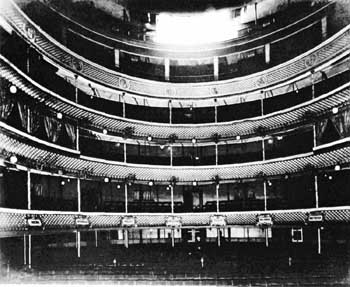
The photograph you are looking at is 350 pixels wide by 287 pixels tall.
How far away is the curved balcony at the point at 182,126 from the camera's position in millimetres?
22703

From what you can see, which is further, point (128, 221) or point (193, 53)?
point (193, 53)

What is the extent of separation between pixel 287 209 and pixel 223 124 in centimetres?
855

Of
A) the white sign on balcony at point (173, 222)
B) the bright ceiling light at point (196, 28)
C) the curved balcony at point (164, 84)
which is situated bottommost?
the white sign on balcony at point (173, 222)

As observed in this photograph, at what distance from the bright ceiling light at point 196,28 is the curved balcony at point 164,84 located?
12.6 ft

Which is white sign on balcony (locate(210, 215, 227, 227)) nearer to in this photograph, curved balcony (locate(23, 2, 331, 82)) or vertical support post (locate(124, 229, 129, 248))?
vertical support post (locate(124, 229, 129, 248))

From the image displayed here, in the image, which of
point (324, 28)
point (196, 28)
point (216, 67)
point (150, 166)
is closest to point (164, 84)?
point (216, 67)

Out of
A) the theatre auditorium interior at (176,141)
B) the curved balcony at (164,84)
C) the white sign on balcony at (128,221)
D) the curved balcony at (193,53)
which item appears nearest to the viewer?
the theatre auditorium interior at (176,141)

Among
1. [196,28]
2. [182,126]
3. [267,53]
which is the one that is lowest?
[182,126]

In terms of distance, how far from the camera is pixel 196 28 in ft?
113

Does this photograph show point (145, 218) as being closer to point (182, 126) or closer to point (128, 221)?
point (128, 221)

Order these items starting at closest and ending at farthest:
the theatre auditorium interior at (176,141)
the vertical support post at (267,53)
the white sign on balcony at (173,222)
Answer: the theatre auditorium interior at (176,141) < the white sign on balcony at (173,222) < the vertical support post at (267,53)

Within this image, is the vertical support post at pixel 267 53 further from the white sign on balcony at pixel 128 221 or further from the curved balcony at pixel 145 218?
the white sign on balcony at pixel 128 221

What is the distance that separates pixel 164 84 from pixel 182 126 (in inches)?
151

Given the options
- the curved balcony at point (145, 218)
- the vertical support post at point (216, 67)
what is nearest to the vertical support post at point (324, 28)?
the vertical support post at point (216, 67)
